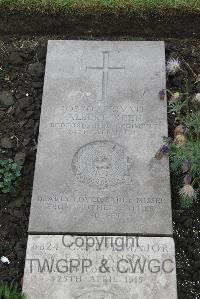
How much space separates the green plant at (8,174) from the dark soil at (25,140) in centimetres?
5

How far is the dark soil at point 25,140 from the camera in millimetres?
4188

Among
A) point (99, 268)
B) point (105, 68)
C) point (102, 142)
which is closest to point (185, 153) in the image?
point (102, 142)

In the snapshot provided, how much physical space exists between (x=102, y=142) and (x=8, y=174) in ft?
2.39

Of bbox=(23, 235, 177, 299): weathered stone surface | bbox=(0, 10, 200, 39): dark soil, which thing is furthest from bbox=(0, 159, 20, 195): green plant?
bbox=(0, 10, 200, 39): dark soil

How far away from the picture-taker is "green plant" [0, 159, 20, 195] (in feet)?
14.8

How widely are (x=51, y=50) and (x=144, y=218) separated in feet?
5.57

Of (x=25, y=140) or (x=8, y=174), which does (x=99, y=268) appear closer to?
(x=8, y=174)

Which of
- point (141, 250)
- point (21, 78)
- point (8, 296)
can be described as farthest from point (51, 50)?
point (8, 296)

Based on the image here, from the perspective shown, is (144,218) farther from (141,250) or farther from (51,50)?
(51,50)

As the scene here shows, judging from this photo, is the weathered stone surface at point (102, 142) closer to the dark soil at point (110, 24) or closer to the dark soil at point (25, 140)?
the dark soil at point (25, 140)

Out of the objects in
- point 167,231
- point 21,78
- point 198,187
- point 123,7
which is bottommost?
point 167,231

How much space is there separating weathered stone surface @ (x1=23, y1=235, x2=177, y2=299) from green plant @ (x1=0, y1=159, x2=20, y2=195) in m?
0.53

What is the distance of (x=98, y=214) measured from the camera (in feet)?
13.8

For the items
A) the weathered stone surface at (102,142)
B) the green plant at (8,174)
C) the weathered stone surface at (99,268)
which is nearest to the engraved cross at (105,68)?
the weathered stone surface at (102,142)
